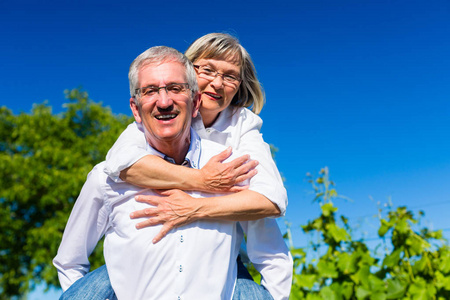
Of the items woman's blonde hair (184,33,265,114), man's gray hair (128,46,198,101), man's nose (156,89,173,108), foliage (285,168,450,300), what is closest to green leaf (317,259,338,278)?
foliage (285,168,450,300)

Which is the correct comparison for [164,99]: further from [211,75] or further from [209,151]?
[211,75]

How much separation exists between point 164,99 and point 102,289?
884 mm

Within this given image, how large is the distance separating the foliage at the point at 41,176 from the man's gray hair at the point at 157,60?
12.7 metres

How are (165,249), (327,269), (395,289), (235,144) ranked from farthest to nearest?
1. (327,269)
2. (395,289)
3. (235,144)
4. (165,249)

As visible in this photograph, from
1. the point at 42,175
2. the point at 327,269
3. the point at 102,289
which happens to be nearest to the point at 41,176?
the point at 42,175

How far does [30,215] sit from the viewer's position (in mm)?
15344

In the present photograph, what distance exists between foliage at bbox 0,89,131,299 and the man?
1245 cm

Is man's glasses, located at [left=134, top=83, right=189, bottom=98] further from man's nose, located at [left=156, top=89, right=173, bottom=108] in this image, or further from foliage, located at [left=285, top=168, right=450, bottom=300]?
foliage, located at [left=285, top=168, right=450, bottom=300]

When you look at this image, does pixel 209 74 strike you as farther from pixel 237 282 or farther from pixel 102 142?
pixel 102 142

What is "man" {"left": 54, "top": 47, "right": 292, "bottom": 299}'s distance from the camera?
1.93 m

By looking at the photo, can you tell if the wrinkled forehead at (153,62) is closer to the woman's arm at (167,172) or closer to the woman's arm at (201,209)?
the woman's arm at (167,172)

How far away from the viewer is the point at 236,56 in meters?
2.54

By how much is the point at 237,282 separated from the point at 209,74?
3.63 feet

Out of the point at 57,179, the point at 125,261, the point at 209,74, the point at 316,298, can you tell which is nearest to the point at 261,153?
the point at 209,74
